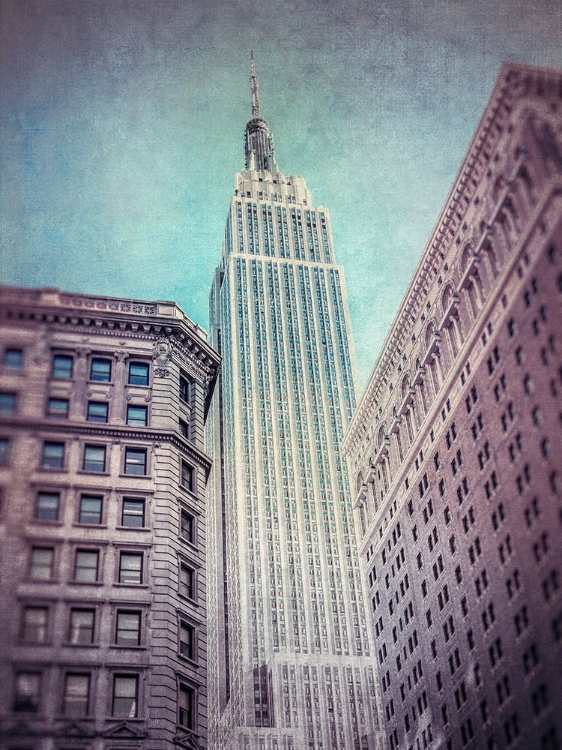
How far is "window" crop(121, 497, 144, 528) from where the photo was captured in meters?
62.7

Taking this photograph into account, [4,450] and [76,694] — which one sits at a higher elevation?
[4,450]

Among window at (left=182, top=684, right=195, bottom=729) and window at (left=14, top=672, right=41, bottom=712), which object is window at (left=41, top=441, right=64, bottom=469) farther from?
window at (left=182, top=684, right=195, bottom=729)

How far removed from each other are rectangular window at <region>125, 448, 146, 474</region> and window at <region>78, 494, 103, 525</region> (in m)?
3.26

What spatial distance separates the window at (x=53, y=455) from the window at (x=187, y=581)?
10.6 metres

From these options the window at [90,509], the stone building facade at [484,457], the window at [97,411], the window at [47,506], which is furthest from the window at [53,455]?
the stone building facade at [484,457]

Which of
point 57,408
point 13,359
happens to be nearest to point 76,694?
point 57,408

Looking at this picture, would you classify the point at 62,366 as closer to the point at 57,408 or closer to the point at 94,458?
the point at 57,408

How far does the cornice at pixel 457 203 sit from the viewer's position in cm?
6762

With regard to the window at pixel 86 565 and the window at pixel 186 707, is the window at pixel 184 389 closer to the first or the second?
the window at pixel 86 565

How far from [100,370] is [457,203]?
32.3 m

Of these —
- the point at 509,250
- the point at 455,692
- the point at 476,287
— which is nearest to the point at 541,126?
the point at 509,250

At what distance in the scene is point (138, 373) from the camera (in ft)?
229

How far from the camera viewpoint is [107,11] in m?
60.2

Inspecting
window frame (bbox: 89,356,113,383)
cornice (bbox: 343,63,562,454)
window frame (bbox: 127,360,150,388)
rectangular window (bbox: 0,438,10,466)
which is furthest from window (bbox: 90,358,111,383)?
cornice (bbox: 343,63,562,454)
